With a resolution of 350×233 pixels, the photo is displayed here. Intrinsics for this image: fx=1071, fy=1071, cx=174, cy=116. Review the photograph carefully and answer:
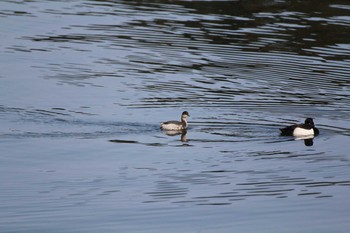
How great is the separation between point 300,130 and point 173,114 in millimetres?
3516

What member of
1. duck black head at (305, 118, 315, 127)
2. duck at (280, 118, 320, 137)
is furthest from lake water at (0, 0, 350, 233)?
duck black head at (305, 118, 315, 127)

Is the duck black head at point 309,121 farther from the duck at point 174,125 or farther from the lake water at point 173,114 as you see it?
the duck at point 174,125

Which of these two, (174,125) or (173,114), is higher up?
(174,125)

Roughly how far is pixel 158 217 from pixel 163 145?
5579 millimetres

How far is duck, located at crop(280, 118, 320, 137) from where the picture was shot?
2326 centimetres

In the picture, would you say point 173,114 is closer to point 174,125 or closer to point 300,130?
point 174,125

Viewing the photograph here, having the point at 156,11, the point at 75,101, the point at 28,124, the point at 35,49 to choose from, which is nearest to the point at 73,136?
the point at 28,124

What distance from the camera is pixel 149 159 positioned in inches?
836

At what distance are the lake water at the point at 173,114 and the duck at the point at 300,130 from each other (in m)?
0.22

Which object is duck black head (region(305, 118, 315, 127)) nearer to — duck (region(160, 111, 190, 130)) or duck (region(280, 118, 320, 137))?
duck (region(280, 118, 320, 137))

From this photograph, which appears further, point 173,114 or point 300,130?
point 173,114

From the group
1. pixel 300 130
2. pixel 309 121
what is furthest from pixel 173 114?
pixel 300 130

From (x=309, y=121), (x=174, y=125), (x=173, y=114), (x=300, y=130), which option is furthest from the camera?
(x=173, y=114)

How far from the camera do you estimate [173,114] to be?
25.5 m
